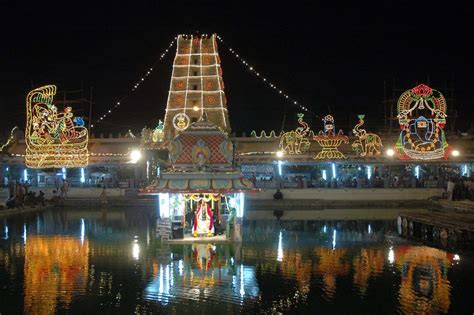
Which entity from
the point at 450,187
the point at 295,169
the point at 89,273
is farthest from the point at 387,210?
the point at 89,273

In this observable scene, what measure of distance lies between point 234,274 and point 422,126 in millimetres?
28367

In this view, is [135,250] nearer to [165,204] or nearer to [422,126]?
[165,204]

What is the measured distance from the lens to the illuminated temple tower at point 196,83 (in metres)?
44.4

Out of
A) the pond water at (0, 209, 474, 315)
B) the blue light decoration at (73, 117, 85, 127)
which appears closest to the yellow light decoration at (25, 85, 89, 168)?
the blue light decoration at (73, 117, 85, 127)

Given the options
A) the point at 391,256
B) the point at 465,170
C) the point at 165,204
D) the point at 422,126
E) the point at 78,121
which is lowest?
the point at 391,256

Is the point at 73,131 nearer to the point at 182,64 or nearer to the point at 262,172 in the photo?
the point at 182,64

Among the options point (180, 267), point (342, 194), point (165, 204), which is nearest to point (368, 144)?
point (342, 194)

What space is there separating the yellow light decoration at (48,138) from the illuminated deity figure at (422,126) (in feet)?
72.7

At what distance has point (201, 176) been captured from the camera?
61.8 ft

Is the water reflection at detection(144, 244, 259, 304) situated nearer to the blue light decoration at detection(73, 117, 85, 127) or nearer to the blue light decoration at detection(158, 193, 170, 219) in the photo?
the blue light decoration at detection(158, 193, 170, 219)

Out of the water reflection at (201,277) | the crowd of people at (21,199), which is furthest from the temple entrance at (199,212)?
the crowd of people at (21,199)

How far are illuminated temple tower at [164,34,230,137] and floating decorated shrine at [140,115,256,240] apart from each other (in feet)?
79.0

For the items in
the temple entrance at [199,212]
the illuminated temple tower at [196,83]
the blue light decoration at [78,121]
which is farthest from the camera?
the illuminated temple tower at [196,83]

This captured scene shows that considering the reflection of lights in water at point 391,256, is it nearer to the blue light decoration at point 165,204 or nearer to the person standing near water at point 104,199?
the blue light decoration at point 165,204
